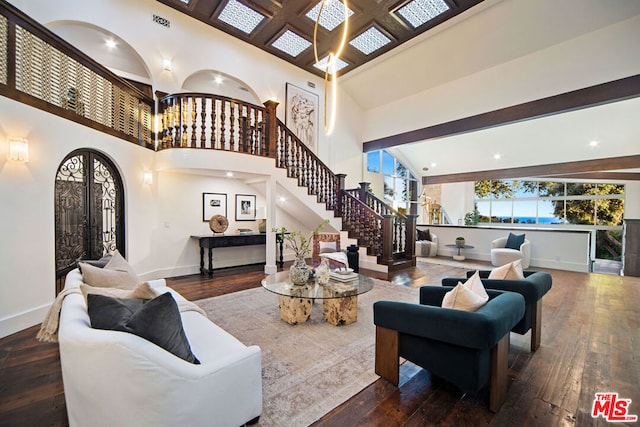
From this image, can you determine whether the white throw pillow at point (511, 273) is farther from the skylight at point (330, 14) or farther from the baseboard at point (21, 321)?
the skylight at point (330, 14)

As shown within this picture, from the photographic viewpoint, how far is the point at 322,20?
18.6 feet

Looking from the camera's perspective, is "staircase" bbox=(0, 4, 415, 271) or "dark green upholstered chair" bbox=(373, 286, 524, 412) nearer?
"dark green upholstered chair" bbox=(373, 286, 524, 412)

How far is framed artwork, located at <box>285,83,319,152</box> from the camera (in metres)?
7.26

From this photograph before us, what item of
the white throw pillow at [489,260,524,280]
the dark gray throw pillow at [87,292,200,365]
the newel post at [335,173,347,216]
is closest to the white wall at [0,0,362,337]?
the newel post at [335,173,347,216]

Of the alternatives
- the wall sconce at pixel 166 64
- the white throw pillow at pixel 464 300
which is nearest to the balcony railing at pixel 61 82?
the wall sconce at pixel 166 64

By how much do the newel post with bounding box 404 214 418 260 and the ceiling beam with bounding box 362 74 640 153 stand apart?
2378 millimetres

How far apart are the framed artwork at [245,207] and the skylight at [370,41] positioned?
4.47 m

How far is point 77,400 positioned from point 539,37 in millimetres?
8079

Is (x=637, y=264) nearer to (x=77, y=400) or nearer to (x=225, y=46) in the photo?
(x=77, y=400)

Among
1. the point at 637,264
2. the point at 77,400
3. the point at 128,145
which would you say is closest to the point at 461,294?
the point at 77,400

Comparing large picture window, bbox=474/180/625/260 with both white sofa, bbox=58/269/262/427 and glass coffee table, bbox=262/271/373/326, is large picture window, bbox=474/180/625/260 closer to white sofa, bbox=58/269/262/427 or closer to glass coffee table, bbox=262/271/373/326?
glass coffee table, bbox=262/271/373/326

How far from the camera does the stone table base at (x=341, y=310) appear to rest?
10.3 feet

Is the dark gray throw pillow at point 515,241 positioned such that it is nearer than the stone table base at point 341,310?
No

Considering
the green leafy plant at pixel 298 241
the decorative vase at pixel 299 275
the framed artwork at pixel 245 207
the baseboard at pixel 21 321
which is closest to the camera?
the baseboard at pixel 21 321
